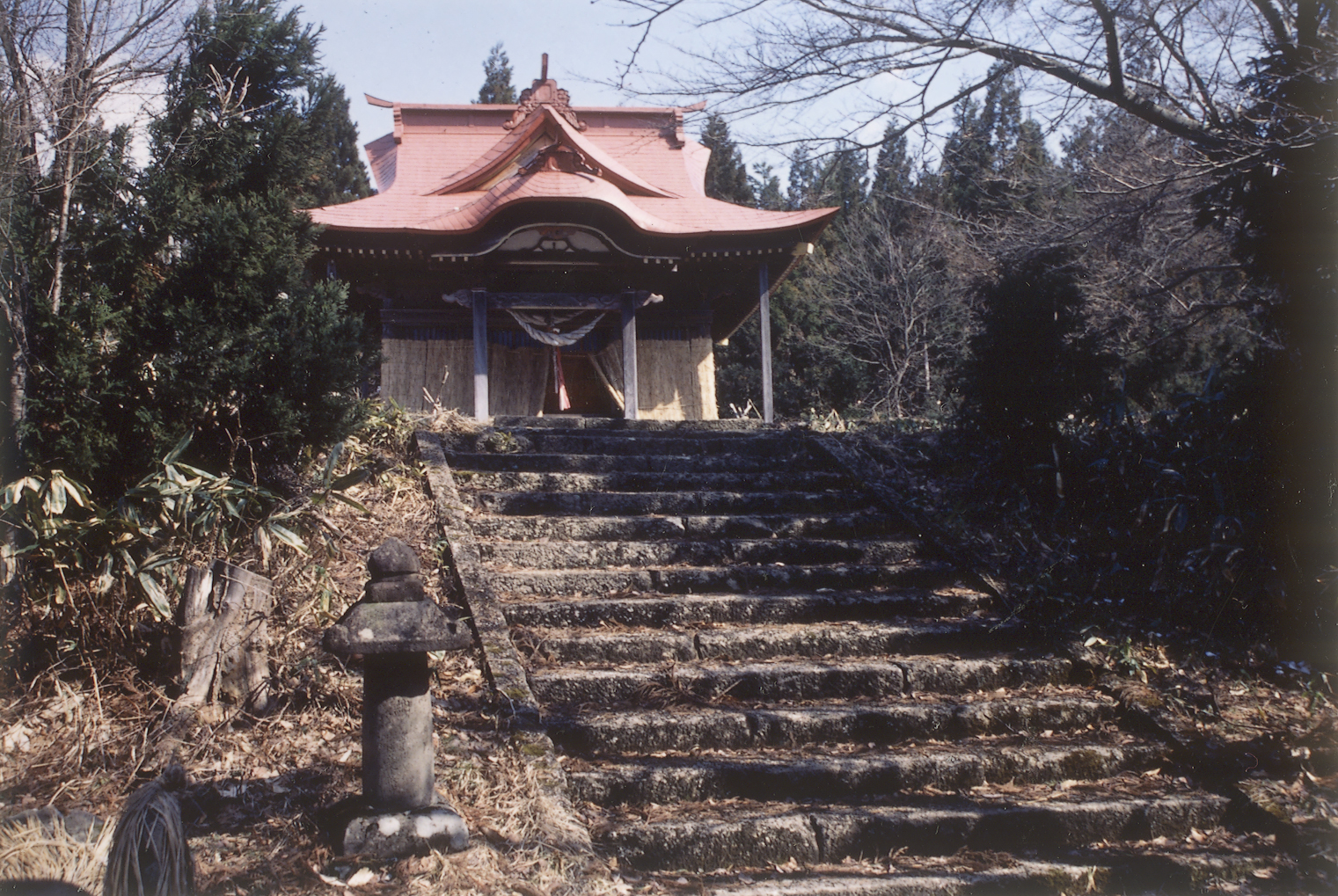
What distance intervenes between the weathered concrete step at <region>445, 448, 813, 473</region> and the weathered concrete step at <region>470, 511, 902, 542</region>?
35.7 inches

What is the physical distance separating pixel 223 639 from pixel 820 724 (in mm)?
2672

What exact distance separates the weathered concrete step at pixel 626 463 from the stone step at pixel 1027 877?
3826mm

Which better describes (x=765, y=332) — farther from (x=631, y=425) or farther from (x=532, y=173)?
(x=631, y=425)

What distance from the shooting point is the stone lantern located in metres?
2.64

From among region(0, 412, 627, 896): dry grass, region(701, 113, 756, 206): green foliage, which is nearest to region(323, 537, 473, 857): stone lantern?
region(0, 412, 627, 896): dry grass

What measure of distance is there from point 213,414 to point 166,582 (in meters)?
0.84

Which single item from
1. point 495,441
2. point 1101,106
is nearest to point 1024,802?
point 495,441

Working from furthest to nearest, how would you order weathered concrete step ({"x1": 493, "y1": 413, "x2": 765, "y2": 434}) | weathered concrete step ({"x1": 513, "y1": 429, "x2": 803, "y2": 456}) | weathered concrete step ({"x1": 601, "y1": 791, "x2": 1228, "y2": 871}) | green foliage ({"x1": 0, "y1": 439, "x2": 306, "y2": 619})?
1. weathered concrete step ({"x1": 493, "y1": 413, "x2": 765, "y2": 434})
2. weathered concrete step ({"x1": 513, "y1": 429, "x2": 803, "y2": 456})
3. green foliage ({"x1": 0, "y1": 439, "x2": 306, "y2": 619})
4. weathered concrete step ({"x1": 601, "y1": 791, "x2": 1228, "y2": 871})

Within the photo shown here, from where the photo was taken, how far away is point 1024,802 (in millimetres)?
3441

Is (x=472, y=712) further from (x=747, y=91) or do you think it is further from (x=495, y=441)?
(x=747, y=91)

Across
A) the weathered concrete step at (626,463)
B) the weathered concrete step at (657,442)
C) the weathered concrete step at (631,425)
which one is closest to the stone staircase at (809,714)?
the weathered concrete step at (626,463)

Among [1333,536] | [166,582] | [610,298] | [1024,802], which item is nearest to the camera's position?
[1024,802]

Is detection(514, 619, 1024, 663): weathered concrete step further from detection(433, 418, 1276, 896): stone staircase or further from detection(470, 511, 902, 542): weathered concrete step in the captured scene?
detection(470, 511, 902, 542): weathered concrete step

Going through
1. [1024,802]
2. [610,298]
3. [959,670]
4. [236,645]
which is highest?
[610,298]
